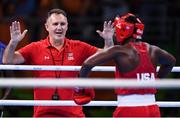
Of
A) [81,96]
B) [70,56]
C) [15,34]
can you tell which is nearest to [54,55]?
[70,56]

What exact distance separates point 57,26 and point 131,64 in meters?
1.31

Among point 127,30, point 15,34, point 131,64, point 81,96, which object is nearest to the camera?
point 131,64

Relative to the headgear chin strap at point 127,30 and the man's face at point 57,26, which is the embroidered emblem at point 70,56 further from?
the headgear chin strap at point 127,30

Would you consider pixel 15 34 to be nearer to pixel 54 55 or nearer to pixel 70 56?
pixel 54 55

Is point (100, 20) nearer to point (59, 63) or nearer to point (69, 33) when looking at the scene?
point (69, 33)

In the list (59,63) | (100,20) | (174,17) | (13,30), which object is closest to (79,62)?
(59,63)

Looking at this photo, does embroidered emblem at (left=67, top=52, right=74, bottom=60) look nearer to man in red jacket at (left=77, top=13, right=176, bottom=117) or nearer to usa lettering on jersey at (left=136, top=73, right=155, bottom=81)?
man in red jacket at (left=77, top=13, right=176, bottom=117)

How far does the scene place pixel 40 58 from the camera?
5.98 metres

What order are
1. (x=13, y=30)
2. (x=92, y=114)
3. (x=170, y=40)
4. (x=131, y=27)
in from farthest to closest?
(x=170, y=40) → (x=92, y=114) → (x=13, y=30) → (x=131, y=27)

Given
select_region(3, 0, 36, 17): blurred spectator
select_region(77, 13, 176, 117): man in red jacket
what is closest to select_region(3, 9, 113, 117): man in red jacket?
select_region(77, 13, 176, 117): man in red jacket

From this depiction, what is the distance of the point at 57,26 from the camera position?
597 cm

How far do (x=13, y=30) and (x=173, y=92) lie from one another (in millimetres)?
3893

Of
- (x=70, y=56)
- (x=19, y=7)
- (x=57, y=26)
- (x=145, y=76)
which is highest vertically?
(x=19, y=7)

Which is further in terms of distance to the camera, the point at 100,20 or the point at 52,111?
the point at 100,20
